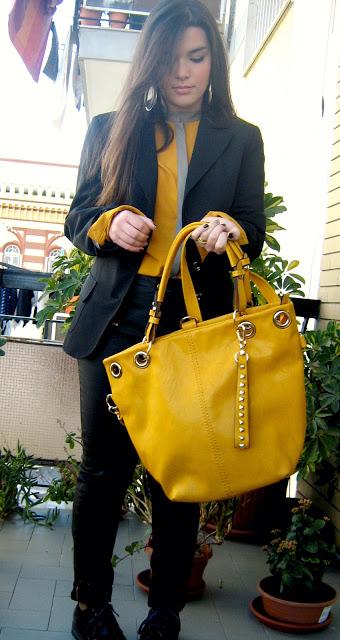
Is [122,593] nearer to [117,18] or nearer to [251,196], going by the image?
[251,196]

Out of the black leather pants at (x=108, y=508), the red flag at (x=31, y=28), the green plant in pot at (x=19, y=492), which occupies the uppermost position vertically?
the red flag at (x=31, y=28)

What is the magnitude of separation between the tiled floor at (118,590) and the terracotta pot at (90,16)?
22.8 ft

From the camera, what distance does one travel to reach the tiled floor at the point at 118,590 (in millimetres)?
2695

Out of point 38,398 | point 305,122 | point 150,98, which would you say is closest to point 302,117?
point 305,122

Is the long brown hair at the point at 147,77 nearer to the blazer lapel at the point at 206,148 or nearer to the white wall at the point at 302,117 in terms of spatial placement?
the blazer lapel at the point at 206,148

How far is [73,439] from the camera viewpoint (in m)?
4.00

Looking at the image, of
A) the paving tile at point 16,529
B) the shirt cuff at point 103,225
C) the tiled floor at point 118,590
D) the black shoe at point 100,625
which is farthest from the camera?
the paving tile at point 16,529

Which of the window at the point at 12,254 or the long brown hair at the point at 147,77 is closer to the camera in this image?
the long brown hair at the point at 147,77

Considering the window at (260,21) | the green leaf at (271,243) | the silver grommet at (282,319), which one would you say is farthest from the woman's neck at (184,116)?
the window at (260,21)

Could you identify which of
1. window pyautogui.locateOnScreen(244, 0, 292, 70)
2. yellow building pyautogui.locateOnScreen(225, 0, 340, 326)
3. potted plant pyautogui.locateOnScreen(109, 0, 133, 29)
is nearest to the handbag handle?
yellow building pyautogui.locateOnScreen(225, 0, 340, 326)

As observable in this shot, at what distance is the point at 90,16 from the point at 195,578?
791 centimetres

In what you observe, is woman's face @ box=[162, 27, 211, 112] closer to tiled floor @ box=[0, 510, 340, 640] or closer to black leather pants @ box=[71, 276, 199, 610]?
black leather pants @ box=[71, 276, 199, 610]

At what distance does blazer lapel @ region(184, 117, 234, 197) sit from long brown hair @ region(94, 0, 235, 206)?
3 cm

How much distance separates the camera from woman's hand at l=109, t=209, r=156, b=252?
205cm
